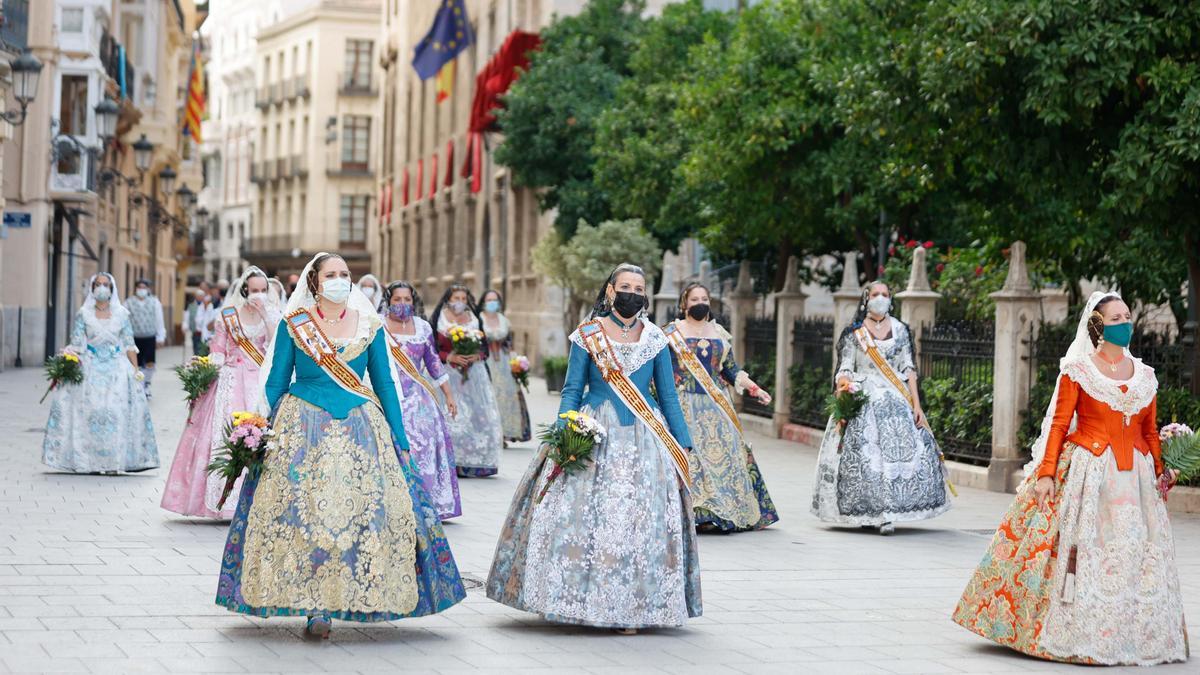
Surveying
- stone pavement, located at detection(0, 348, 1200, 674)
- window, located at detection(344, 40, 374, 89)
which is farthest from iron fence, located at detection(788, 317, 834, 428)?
window, located at detection(344, 40, 374, 89)

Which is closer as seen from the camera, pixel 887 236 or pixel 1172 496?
pixel 1172 496

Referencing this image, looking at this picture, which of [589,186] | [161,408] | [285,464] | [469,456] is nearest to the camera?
[285,464]

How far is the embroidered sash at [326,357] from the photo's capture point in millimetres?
8359

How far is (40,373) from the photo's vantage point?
34.3m

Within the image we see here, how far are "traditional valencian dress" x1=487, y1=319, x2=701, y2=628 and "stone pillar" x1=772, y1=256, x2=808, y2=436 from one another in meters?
15.0

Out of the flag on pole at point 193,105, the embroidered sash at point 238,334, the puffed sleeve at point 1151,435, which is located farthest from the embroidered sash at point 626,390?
the flag on pole at point 193,105

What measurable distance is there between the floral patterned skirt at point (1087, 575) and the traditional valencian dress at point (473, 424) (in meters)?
9.21

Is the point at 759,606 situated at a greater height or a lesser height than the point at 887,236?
lesser

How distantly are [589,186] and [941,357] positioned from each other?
19507 mm

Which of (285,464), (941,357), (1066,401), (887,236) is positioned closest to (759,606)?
(1066,401)

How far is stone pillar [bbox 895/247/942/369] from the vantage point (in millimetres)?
19094

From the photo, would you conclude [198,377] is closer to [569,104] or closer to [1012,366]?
[1012,366]

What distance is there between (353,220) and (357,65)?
7738mm

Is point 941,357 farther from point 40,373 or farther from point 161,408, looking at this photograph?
point 40,373
